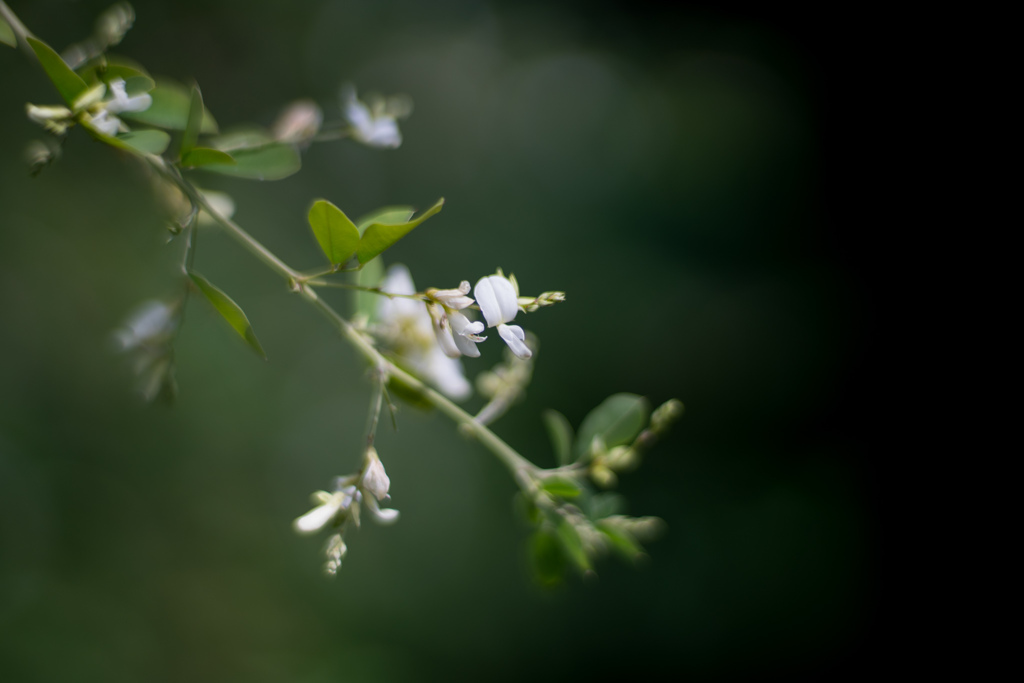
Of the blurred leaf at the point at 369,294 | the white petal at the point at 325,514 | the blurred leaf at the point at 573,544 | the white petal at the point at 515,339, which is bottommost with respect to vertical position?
Answer: the blurred leaf at the point at 573,544

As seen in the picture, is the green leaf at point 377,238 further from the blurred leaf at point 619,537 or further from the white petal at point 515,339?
the blurred leaf at point 619,537

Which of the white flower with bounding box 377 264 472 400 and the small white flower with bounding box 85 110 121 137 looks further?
the white flower with bounding box 377 264 472 400

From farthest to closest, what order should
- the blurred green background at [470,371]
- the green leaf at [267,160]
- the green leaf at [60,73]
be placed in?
the blurred green background at [470,371], the green leaf at [267,160], the green leaf at [60,73]

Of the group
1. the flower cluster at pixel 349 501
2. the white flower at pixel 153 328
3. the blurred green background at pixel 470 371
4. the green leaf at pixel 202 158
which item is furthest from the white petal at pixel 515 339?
the blurred green background at pixel 470 371

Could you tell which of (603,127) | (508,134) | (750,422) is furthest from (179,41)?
(750,422)

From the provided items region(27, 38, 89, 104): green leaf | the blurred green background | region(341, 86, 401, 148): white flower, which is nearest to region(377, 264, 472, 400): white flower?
region(341, 86, 401, 148): white flower

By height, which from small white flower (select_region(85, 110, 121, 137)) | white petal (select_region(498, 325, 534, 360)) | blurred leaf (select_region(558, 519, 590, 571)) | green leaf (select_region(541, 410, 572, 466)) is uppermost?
small white flower (select_region(85, 110, 121, 137))

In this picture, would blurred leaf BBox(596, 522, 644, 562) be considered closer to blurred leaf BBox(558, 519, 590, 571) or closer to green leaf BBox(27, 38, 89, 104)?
blurred leaf BBox(558, 519, 590, 571)

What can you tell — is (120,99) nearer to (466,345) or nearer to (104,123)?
(104,123)
